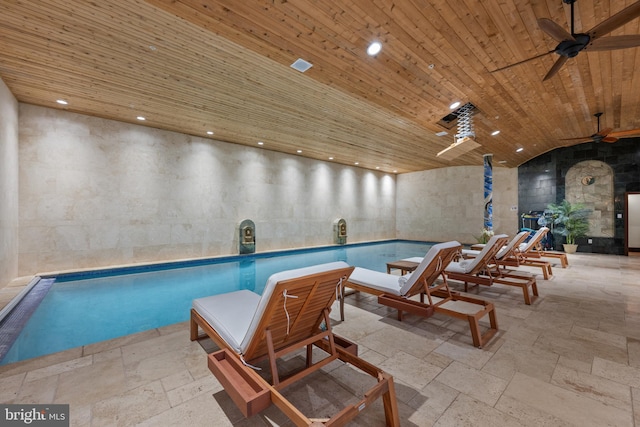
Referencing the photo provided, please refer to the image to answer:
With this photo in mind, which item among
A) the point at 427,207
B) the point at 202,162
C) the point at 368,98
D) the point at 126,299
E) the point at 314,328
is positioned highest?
the point at 368,98

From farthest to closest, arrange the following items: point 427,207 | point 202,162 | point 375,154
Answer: point 427,207, point 375,154, point 202,162

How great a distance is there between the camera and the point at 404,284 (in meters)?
3.14

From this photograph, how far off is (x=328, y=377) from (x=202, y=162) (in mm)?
7561

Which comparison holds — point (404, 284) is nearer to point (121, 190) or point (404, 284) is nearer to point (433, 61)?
point (433, 61)

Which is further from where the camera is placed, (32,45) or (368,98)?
(368,98)

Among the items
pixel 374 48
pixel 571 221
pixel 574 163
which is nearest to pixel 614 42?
pixel 374 48

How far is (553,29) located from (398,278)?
10.8 feet

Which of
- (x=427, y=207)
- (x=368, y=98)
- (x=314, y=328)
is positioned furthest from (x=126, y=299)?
(x=427, y=207)

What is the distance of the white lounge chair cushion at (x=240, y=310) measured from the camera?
1.57m

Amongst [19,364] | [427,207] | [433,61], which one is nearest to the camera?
[19,364]

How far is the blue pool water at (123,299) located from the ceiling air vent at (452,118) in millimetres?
3983

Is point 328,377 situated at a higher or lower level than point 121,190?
lower

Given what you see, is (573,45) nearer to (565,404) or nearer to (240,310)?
(565,404)

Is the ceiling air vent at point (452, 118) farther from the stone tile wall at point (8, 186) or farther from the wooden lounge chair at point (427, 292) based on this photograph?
the stone tile wall at point (8, 186)
